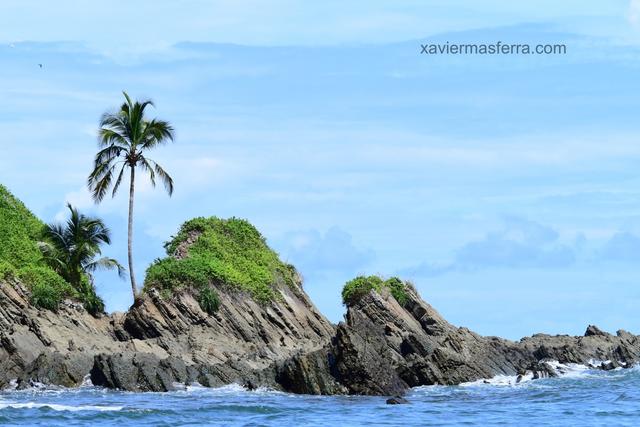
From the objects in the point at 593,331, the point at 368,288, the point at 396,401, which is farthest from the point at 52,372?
the point at 593,331

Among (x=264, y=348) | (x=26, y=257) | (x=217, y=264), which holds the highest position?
(x=217, y=264)

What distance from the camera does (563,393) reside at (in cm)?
4553

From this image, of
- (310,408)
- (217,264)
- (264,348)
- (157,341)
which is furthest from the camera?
(217,264)

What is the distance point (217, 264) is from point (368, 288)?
30.4 ft

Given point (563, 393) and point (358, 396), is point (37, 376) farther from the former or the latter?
point (563, 393)

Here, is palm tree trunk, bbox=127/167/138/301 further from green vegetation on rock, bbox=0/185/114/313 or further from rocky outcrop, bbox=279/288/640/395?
rocky outcrop, bbox=279/288/640/395

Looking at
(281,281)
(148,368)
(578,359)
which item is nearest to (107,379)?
(148,368)

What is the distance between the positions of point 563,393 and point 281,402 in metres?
13.4

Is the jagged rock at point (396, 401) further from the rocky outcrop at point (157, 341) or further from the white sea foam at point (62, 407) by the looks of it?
the white sea foam at point (62, 407)

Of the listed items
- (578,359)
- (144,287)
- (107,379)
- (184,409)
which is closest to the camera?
(184,409)

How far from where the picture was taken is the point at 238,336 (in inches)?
2218

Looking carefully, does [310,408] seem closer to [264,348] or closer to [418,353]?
[264,348]

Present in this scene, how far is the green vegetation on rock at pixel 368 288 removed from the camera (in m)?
62.9

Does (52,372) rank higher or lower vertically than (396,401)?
Result: higher
